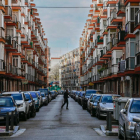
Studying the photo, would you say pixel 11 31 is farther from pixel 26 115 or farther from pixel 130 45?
pixel 26 115

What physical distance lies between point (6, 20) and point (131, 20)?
16216 millimetres

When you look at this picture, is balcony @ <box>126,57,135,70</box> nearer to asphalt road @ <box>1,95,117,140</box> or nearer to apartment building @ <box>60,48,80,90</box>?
asphalt road @ <box>1,95,117,140</box>

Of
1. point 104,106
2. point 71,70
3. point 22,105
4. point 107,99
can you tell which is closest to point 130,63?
point 107,99

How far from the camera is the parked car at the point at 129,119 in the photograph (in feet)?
37.2

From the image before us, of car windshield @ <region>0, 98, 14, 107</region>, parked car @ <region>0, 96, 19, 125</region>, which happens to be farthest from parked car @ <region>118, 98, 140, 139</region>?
car windshield @ <region>0, 98, 14, 107</region>

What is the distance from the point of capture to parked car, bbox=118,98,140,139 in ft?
37.2

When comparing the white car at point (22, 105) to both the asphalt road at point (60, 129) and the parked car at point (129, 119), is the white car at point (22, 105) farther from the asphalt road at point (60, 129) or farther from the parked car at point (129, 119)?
the parked car at point (129, 119)

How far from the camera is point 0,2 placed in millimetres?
39125

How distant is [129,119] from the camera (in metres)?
11.8

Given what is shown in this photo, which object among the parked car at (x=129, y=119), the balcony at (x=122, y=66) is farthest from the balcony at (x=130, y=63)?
the parked car at (x=129, y=119)

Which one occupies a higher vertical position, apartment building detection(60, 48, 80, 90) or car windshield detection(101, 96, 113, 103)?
apartment building detection(60, 48, 80, 90)

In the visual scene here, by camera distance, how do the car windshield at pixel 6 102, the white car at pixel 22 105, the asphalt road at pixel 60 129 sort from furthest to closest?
the white car at pixel 22 105
the car windshield at pixel 6 102
the asphalt road at pixel 60 129

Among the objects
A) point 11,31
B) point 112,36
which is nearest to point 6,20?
point 11,31

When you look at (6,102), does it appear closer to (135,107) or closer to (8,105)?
(8,105)
